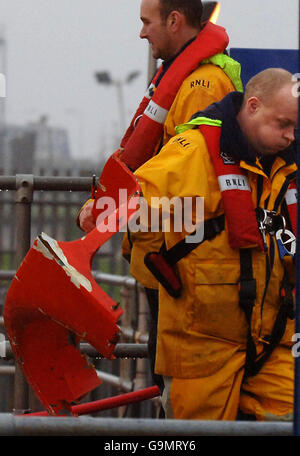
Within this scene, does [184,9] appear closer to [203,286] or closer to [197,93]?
[197,93]

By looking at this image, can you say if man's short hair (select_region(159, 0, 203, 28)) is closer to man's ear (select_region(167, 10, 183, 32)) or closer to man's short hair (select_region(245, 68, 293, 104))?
man's ear (select_region(167, 10, 183, 32))

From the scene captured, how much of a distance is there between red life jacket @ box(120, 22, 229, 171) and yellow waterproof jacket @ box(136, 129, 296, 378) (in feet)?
1.74

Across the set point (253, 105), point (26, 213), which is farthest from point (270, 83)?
point (26, 213)

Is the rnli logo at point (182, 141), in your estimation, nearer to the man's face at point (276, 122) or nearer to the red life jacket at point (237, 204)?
the red life jacket at point (237, 204)

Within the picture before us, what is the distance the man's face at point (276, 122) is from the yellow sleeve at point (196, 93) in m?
0.46

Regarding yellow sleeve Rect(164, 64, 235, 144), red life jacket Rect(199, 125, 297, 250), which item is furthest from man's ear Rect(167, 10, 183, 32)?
red life jacket Rect(199, 125, 297, 250)

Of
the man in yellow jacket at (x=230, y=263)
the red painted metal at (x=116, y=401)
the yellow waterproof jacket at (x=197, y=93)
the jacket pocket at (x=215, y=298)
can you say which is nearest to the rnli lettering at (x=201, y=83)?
the yellow waterproof jacket at (x=197, y=93)

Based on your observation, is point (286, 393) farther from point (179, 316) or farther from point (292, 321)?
point (179, 316)

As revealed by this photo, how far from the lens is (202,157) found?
2830 mm

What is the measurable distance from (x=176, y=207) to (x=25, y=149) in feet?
68.2

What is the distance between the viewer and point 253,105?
288 centimetres

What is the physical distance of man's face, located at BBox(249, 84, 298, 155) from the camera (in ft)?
9.24

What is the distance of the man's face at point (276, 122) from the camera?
9.24 ft
